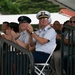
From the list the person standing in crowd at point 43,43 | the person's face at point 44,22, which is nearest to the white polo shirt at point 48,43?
the person standing in crowd at point 43,43

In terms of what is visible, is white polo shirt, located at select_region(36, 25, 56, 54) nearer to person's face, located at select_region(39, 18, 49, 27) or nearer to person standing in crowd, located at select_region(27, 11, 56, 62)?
person standing in crowd, located at select_region(27, 11, 56, 62)

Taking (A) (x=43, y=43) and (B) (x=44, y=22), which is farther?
(B) (x=44, y=22)

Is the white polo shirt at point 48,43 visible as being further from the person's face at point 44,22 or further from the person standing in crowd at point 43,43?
the person's face at point 44,22

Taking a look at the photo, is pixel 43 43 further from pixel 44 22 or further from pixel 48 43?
pixel 44 22

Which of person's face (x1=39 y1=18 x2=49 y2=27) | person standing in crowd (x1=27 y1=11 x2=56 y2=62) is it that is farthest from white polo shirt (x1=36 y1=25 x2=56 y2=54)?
person's face (x1=39 y1=18 x2=49 y2=27)

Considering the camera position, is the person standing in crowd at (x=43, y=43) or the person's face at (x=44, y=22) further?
the person's face at (x=44, y=22)

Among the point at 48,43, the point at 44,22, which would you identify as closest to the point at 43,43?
the point at 48,43

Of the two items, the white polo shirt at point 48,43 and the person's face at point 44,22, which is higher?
the person's face at point 44,22

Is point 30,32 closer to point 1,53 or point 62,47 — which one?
point 1,53

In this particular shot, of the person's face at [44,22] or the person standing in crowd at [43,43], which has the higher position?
the person's face at [44,22]

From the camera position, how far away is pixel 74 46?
4613 millimetres

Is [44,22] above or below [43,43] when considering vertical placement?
above

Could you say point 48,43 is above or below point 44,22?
below

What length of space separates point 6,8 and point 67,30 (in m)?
36.0
